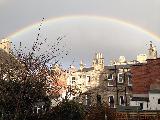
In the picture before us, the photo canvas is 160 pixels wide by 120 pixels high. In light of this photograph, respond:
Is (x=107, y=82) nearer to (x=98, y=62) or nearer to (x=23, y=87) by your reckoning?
(x=98, y=62)

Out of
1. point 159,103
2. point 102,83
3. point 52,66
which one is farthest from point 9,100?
point 102,83

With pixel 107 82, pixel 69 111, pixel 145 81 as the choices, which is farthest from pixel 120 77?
pixel 69 111

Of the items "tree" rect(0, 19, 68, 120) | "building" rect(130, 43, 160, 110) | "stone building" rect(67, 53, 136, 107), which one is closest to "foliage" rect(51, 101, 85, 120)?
"tree" rect(0, 19, 68, 120)

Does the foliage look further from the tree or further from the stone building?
the stone building

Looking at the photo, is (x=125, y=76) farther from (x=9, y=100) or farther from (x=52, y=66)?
(x=9, y=100)

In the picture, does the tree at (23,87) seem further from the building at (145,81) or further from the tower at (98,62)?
the tower at (98,62)

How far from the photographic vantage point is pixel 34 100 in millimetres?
17500

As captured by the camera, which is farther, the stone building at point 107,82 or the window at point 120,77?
the window at point 120,77

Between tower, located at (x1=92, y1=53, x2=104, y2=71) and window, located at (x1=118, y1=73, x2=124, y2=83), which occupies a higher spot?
tower, located at (x1=92, y1=53, x2=104, y2=71)

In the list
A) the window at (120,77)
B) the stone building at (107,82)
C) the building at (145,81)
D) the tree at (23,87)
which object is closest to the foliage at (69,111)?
the tree at (23,87)

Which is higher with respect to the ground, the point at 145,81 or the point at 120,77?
the point at 120,77

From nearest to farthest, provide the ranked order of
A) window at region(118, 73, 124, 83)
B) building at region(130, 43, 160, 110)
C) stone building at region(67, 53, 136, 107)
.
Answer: building at region(130, 43, 160, 110)
stone building at region(67, 53, 136, 107)
window at region(118, 73, 124, 83)

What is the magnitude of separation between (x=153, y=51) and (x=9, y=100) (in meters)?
46.3

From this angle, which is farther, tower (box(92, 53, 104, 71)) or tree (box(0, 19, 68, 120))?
tower (box(92, 53, 104, 71))
